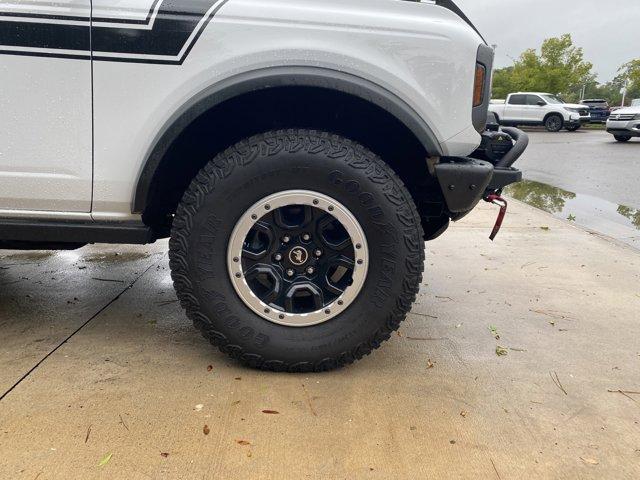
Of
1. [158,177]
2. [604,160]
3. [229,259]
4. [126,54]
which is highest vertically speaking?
[126,54]

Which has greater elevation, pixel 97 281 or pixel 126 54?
pixel 126 54

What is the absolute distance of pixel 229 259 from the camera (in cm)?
234

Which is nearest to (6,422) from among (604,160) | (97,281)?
(97,281)

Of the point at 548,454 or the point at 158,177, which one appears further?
the point at 158,177

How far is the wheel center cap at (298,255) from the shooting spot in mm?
2395

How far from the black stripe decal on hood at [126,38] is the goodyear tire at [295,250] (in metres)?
0.47

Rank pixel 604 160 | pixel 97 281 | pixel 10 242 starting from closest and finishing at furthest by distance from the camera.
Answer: pixel 10 242 < pixel 97 281 < pixel 604 160

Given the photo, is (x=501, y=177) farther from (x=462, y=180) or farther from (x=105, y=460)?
(x=105, y=460)

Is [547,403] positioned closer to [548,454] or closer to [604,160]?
[548,454]

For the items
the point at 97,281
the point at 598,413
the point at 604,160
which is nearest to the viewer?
the point at 598,413

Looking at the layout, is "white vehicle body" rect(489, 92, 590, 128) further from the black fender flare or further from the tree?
the black fender flare

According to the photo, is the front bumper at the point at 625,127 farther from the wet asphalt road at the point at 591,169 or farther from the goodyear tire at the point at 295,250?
the goodyear tire at the point at 295,250

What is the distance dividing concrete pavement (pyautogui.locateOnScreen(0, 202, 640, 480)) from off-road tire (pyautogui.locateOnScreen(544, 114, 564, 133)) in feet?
84.2

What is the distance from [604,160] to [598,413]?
13.1 meters
